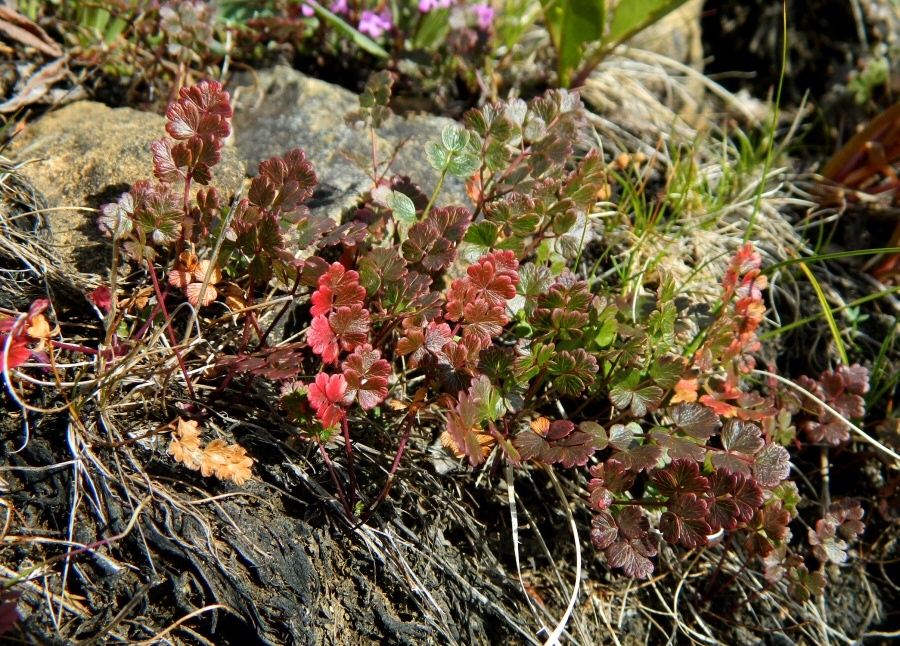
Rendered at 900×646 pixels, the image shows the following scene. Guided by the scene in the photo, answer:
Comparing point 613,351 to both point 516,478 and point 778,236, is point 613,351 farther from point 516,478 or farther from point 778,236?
point 778,236

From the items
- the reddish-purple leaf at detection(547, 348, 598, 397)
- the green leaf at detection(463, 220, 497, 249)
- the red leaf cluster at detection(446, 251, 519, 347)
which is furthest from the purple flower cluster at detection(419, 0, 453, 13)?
the reddish-purple leaf at detection(547, 348, 598, 397)

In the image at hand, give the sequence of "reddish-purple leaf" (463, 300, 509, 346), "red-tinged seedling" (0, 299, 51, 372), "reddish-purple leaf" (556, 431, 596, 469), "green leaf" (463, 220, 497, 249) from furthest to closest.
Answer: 1. "green leaf" (463, 220, 497, 249)
2. "reddish-purple leaf" (463, 300, 509, 346)
3. "reddish-purple leaf" (556, 431, 596, 469)
4. "red-tinged seedling" (0, 299, 51, 372)

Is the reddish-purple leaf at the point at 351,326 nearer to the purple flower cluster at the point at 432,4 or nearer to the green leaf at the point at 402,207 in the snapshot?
the green leaf at the point at 402,207

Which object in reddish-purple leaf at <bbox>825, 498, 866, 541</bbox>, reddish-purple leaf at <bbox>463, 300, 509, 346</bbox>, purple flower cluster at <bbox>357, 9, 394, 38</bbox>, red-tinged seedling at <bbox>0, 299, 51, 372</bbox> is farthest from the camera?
purple flower cluster at <bbox>357, 9, 394, 38</bbox>

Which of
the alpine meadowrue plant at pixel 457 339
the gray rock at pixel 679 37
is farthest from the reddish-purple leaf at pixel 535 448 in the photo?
the gray rock at pixel 679 37

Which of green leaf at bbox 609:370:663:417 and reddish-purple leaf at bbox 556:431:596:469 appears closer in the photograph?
reddish-purple leaf at bbox 556:431:596:469

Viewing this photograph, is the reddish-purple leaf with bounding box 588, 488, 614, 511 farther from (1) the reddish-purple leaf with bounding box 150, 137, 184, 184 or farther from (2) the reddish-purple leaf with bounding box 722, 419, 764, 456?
(1) the reddish-purple leaf with bounding box 150, 137, 184, 184
